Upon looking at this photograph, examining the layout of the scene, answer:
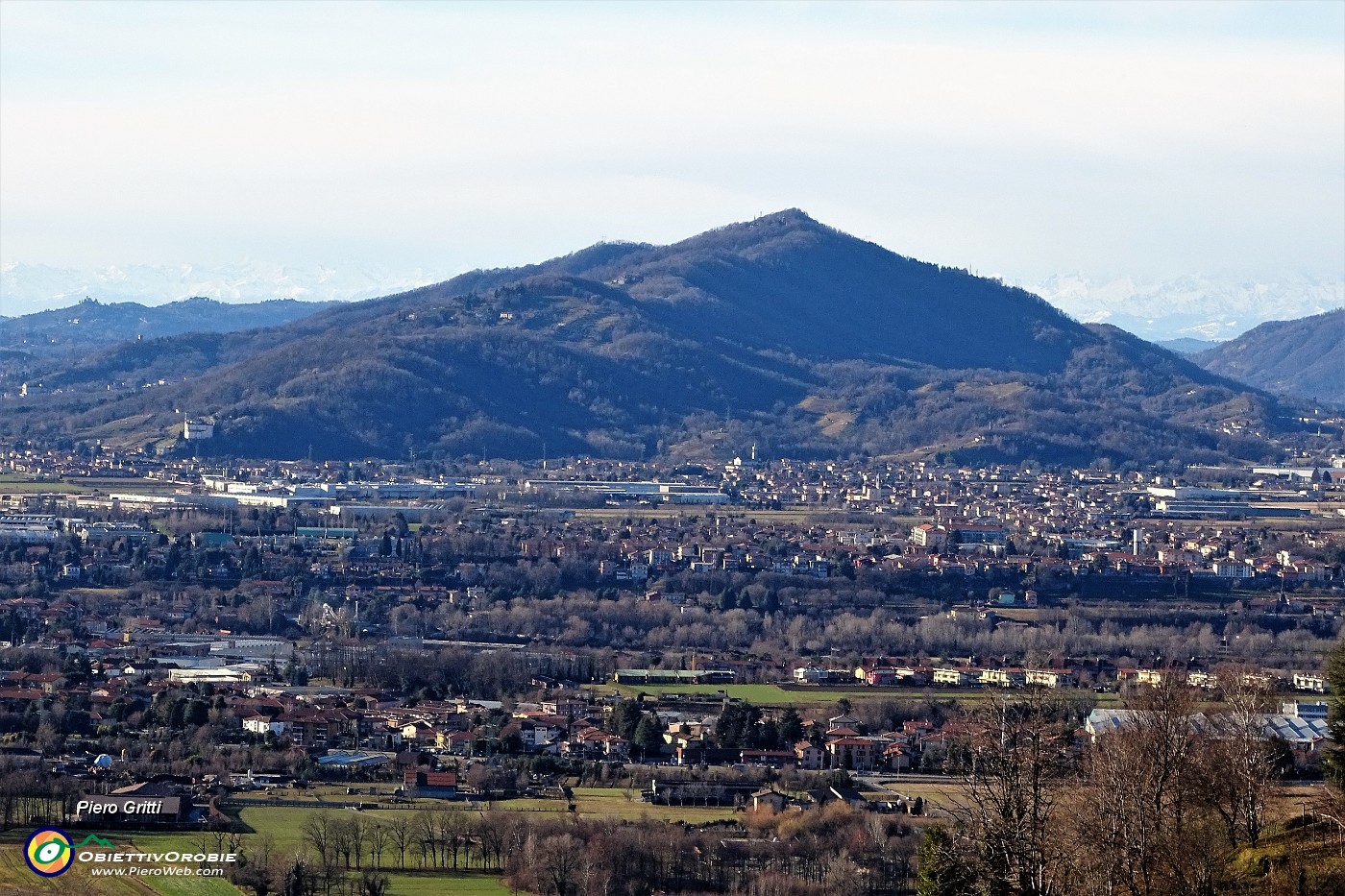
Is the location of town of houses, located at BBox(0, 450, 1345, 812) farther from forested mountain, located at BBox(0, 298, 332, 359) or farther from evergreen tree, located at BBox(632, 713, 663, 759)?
forested mountain, located at BBox(0, 298, 332, 359)

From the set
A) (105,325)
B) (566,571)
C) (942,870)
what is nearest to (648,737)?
(942,870)

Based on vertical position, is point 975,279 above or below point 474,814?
above

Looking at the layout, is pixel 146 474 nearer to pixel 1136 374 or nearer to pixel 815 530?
pixel 815 530

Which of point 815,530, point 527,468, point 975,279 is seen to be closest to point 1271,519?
point 815,530

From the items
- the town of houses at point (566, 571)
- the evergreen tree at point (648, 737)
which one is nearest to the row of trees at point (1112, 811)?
the town of houses at point (566, 571)

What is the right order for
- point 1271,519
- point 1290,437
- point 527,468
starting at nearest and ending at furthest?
point 1271,519, point 527,468, point 1290,437

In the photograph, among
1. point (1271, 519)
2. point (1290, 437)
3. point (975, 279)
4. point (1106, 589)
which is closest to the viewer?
point (1106, 589)

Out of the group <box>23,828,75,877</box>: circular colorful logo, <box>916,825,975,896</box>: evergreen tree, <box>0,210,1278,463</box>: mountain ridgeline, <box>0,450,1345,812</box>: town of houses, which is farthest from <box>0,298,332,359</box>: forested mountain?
<box>916,825,975,896</box>: evergreen tree
